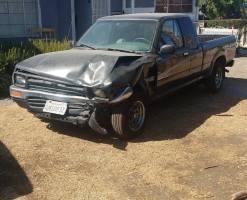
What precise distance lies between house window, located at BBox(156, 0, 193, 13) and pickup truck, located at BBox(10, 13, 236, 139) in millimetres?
14257

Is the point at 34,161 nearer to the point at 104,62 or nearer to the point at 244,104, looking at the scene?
the point at 104,62

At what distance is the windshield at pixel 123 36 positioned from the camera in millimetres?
6461

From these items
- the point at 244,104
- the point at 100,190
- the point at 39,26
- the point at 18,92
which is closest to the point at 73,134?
the point at 18,92

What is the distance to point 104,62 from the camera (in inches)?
217

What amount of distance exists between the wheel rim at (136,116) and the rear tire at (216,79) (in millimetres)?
3278

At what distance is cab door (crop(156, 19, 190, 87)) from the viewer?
6.43 m

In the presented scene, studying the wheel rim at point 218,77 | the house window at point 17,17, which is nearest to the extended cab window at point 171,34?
the wheel rim at point 218,77

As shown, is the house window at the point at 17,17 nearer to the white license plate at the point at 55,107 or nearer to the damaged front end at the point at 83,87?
the damaged front end at the point at 83,87

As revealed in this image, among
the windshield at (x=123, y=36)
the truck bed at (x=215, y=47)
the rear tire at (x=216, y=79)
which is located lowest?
the rear tire at (x=216, y=79)

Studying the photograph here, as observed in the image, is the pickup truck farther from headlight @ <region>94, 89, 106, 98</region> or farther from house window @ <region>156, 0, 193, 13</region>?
house window @ <region>156, 0, 193, 13</region>

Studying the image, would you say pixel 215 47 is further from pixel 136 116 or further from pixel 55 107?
pixel 55 107

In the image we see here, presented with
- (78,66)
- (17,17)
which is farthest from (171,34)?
(17,17)

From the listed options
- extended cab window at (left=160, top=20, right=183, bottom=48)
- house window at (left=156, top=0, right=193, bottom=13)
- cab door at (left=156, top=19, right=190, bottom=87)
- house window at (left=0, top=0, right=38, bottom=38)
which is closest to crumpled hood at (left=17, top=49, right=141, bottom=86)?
cab door at (left=156, top=19, right=190, bottom=87)

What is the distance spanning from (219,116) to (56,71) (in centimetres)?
323
